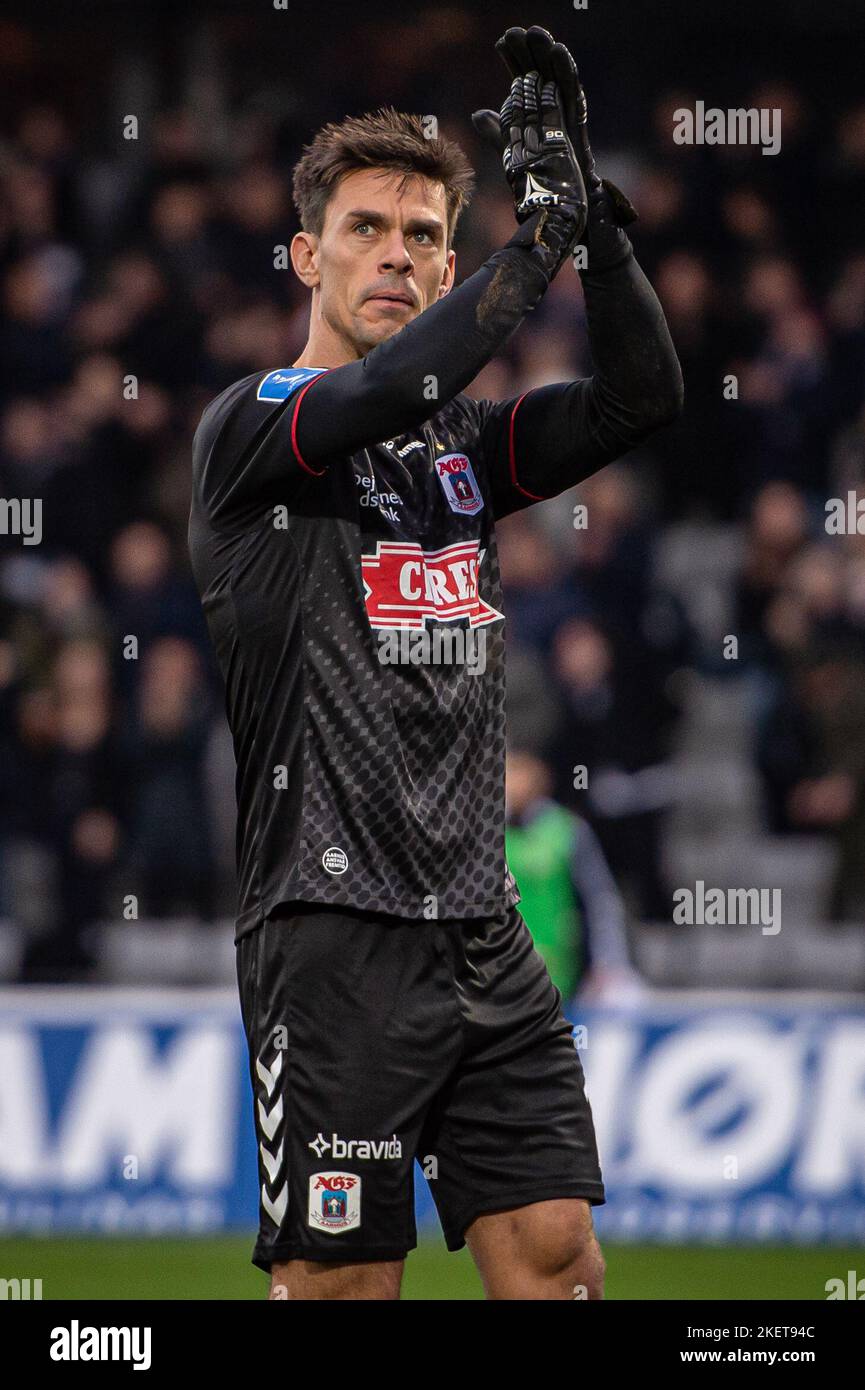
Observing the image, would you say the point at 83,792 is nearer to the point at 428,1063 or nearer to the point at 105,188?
the point at 105,188

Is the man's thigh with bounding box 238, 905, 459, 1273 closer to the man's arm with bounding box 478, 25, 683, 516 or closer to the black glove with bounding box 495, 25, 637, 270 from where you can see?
the man's arm with bounding box 478, 25, 683, 516

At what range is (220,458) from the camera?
10.7 ft

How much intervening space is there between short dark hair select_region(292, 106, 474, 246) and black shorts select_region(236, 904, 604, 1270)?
1.29m

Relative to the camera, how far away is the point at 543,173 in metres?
3.16

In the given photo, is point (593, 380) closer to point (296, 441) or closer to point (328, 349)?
point (328, 349)

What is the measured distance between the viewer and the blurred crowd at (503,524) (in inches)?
314

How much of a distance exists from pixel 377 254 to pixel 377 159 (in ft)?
0.59

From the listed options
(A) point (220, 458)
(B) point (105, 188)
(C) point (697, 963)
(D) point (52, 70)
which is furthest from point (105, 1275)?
(D) point (52, 70)

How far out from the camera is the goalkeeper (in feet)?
10.1

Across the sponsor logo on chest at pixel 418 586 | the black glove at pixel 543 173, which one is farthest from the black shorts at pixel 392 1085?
the black glove at pixel 543 173

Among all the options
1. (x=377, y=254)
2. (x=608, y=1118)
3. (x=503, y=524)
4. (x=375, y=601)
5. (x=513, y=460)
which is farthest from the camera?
(x=503, y=524)

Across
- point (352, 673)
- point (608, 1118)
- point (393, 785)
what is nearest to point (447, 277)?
point (352, 673)

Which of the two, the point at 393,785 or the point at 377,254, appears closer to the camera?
the point at 393,785

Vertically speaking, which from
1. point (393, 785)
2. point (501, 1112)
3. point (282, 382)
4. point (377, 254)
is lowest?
point (501, 1112)
